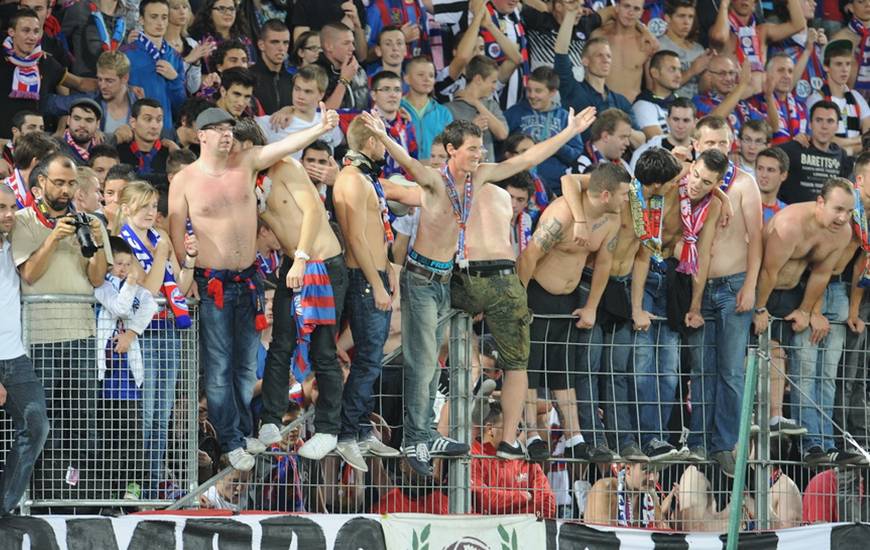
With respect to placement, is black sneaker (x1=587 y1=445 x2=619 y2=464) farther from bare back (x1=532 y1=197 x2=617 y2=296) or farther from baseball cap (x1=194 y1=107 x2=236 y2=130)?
baseball cap (x1=194 y1=107 x2=236 y2=130)

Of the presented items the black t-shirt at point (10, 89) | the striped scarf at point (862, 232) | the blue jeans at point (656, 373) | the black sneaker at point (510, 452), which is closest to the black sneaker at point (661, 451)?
the blue jeans at point (656, 373)

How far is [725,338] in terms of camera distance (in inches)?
487

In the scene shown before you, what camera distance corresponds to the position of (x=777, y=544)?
12086 mm

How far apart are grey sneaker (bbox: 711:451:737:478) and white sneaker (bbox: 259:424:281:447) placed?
119 inches

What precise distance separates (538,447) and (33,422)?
3238 mm

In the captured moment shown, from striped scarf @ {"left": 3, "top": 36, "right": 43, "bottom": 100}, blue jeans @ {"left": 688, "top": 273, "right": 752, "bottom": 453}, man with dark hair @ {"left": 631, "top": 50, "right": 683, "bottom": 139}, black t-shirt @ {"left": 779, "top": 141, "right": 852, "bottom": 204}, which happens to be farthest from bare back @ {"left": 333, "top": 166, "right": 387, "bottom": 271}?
black t-shirt @ {"left": 779, "top": 141, "right": 852, "bottom": 204}

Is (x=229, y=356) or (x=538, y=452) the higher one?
(x=229, y=356)

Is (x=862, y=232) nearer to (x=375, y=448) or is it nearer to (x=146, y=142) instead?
(x=375, y=448)

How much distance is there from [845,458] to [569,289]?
85.7 inches

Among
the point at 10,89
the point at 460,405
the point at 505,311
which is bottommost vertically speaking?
the point at 460,405

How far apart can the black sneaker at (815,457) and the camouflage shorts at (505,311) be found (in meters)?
2.14

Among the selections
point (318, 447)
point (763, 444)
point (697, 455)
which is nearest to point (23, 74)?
point (318, 447)

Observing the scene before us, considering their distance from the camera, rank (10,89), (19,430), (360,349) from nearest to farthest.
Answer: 1. (19,430)
2. (360,349)
3. (10,89)

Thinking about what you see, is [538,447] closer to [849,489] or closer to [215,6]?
[849,489]
